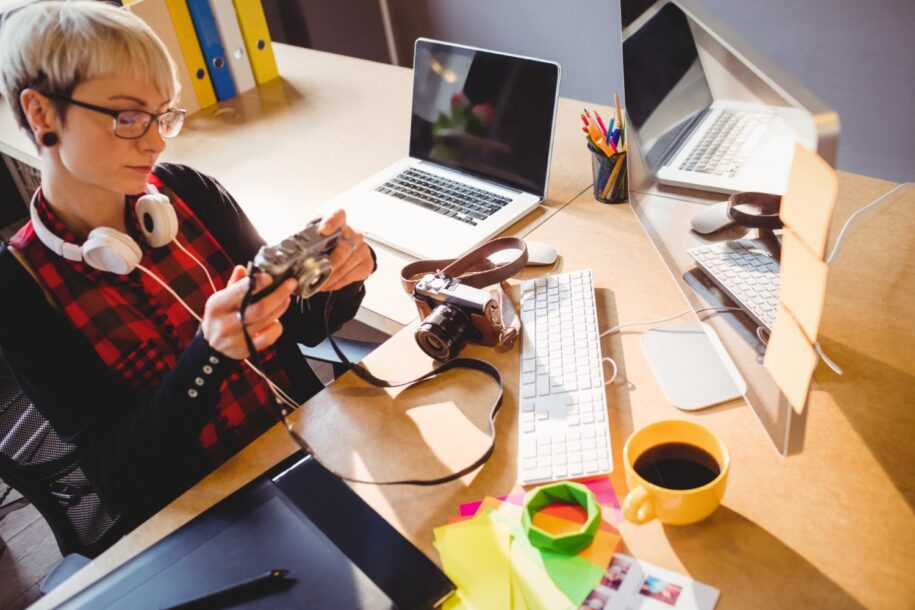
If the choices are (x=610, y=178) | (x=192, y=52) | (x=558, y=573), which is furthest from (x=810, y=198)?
(x=192, y=52)

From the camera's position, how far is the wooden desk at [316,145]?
1.49 m

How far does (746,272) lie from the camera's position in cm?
106

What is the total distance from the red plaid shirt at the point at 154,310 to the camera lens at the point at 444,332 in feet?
1.09

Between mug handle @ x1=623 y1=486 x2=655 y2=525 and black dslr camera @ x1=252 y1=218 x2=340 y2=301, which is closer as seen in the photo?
mug handle @ x1=623 y1=486 x2=655 y2=525

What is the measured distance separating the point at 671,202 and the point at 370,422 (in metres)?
0.63

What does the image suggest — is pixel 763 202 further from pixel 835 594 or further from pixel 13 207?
pixel 13 207

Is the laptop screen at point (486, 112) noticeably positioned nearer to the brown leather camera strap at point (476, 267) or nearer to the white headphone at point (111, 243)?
the brown leather camera strap at point (476, 267)

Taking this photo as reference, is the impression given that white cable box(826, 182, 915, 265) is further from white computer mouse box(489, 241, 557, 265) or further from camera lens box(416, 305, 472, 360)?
camera lens box(416, 305, 472, 360)

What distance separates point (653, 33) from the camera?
1206mm

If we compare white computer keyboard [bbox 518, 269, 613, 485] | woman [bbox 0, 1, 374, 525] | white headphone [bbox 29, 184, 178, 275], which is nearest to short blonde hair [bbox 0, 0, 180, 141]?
woman [bbox 0, 1, 374, 525]

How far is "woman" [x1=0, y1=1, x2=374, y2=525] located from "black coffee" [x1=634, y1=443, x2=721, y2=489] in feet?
1.60

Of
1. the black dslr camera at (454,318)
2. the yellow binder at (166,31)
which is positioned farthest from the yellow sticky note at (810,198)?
the yellow binder at (166,31)

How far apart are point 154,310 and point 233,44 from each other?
1278 mm

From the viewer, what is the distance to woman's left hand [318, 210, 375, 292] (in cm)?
99
